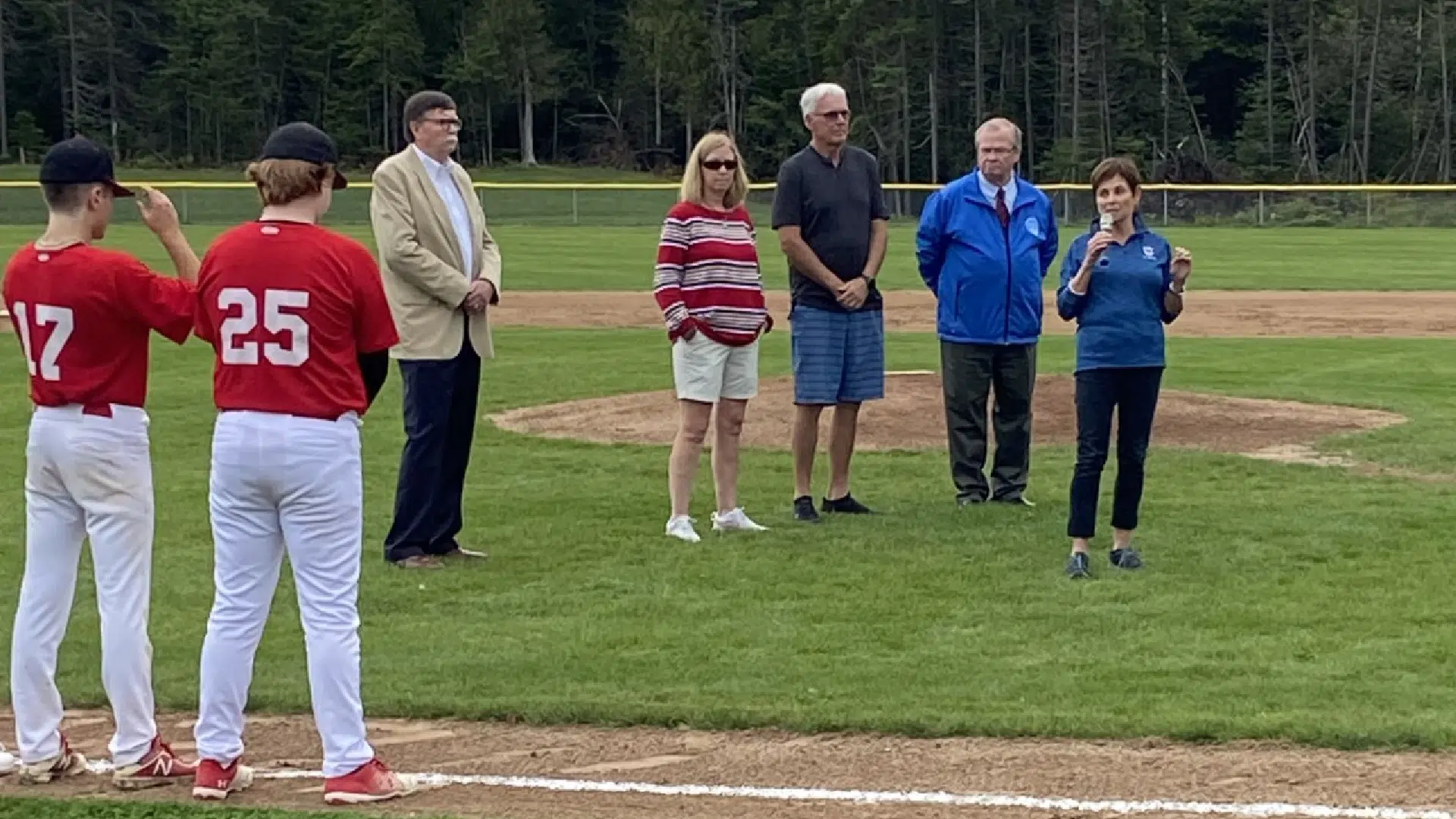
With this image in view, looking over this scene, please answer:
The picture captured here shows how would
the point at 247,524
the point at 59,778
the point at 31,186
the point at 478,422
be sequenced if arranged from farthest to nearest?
the point at 31,186 → the point at 478,422 → the point at 59,778 → the point at 247,524

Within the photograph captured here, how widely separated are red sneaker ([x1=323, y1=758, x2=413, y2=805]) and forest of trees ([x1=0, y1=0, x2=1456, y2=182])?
69064 millimetres

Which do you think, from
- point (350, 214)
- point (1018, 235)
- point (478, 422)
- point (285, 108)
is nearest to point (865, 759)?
point (1018, 235)

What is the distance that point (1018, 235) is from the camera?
966cm

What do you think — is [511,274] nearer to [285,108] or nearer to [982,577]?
[982,577]

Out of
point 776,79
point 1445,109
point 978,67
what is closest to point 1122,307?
point 978,67

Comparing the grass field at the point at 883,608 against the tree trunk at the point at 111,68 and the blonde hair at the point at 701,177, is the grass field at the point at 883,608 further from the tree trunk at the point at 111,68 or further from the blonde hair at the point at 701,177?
the tree trunk at the point at 111,68

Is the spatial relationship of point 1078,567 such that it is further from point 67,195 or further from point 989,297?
point 67,195

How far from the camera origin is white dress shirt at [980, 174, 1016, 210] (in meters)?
9.59

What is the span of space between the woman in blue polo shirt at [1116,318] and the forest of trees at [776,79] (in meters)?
65.6

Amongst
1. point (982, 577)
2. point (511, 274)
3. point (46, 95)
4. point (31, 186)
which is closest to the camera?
point (982, 577)

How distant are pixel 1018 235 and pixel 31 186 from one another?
37.2 m

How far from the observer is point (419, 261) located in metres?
8.06

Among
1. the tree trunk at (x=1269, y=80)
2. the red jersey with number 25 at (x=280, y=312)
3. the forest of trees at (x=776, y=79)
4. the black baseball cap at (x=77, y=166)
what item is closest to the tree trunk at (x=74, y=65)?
the forest of trees at (x=776, y=79)

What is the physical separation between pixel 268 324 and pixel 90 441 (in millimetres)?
701
